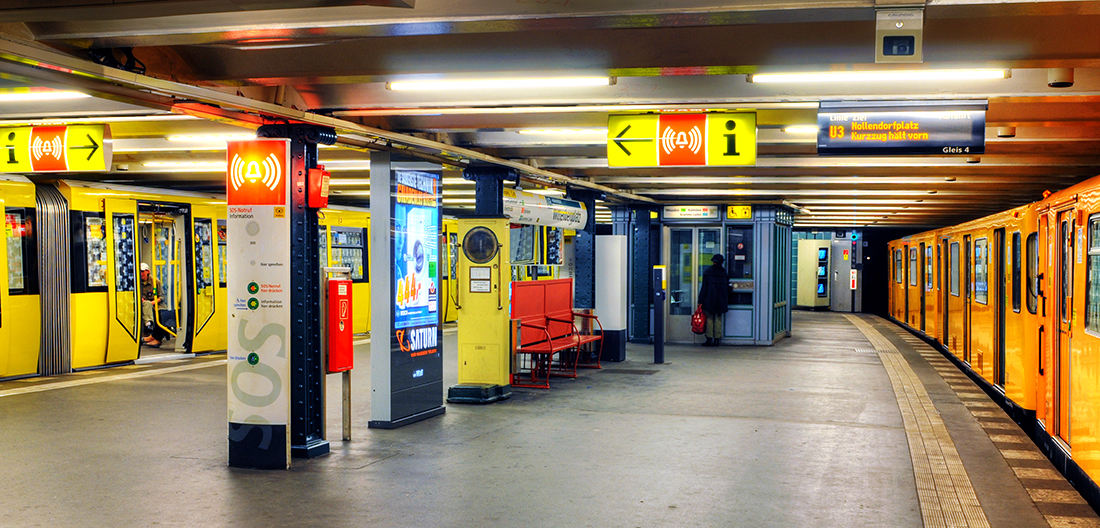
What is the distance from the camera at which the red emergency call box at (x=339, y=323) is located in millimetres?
7090

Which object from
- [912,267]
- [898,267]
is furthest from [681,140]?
[898,267]

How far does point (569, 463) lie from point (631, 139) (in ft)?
8.94

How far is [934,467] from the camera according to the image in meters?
6.58

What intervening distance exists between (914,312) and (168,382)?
1577 centimetres

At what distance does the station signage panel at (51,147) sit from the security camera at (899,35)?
6.64 meters

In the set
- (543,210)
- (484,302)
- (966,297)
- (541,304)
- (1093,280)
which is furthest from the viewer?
(966,297)

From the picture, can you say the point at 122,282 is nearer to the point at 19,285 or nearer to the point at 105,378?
the point at 19,285

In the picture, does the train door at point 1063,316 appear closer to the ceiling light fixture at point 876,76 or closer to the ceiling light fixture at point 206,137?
the ceiling light fixture at point 876,76

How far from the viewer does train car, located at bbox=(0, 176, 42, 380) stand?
36.4ft

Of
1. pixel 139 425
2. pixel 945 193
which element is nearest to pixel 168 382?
pixel 139 425

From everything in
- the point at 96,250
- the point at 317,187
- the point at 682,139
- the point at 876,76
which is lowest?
the point at 96,250

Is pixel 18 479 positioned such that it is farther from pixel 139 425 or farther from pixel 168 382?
pixel 168 382

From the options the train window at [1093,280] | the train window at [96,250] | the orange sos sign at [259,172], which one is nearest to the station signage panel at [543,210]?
the orange sos sign at [259,172]

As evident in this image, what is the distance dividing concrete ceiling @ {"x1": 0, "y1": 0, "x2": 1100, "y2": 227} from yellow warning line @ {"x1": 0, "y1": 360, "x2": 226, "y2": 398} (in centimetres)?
335
